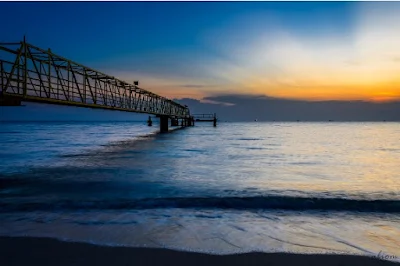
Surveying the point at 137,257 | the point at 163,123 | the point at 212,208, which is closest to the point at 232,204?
the point at 212,208

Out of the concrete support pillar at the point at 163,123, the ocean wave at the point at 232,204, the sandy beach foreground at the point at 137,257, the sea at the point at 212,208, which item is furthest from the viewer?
the concrete support pillar at the point at 163,123

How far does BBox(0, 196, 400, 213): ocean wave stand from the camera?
346 inches

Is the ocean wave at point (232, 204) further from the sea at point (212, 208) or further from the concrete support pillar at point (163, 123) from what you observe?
the concrete support pillar at point (163, 123)

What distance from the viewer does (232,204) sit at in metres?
9.31

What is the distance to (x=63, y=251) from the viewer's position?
5.23 meters

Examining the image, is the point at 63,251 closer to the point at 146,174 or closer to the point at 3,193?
the point at 3,193

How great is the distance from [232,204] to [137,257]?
15.5 ft

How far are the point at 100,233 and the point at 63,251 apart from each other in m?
1.11

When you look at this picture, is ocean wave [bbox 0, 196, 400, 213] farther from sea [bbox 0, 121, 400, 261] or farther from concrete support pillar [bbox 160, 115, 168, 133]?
concrete support pillar [bbox 160, 115, 168, 133]

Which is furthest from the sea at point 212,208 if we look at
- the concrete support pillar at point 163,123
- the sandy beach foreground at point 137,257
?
the concrete support pillar at point 163,123

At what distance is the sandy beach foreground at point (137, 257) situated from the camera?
15.7ft

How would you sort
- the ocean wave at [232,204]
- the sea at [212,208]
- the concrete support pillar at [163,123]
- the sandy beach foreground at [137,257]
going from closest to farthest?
the sandy beach foreground at [137,257] → the sea at [212,208] → the ocean wave at [232,204] → the concrete support pillar at [163,123]

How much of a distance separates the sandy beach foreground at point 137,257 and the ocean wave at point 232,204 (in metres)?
3.47

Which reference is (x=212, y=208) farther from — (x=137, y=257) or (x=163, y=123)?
(x=163, y=123)
